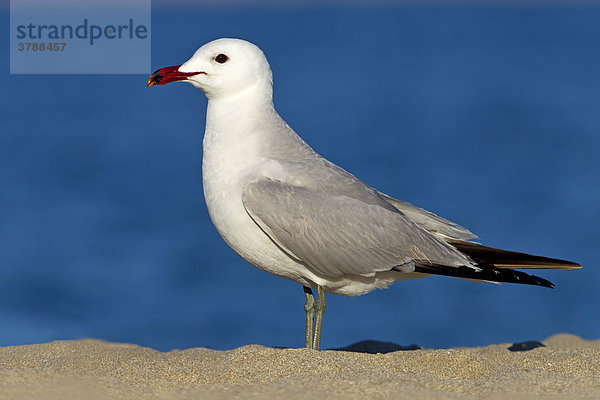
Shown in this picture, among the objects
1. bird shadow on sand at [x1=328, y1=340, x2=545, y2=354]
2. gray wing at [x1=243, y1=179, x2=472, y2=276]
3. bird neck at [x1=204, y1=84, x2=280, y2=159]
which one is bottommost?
bird shadow on sand at [x1=328, y1=340, x2=545, y2=354]

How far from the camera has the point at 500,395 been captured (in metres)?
3.77

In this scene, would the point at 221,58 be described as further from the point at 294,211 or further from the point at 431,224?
the point at 431,224

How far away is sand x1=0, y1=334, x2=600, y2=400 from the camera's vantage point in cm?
377

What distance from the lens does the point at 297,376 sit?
405 cm

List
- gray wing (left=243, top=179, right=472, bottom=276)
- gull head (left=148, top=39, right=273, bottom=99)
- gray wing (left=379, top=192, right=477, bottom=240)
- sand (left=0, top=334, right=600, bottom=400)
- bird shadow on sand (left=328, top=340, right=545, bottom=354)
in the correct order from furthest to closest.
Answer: bird shadow on sand (left=328, top=340, right=545, bottom=354)
gray wing (left=379, top=192, right=477, bottom=240)
gull head (left=148, top=39, right=273, bottom=99)
gray wing (left=243, top=179, right=472, bottom=276)
sand (left=0, top=334, right=600, bottom=400)

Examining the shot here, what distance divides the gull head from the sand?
5.33 ft

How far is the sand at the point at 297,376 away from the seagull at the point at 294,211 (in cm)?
54

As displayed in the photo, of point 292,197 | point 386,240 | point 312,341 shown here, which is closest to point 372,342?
point 312,341

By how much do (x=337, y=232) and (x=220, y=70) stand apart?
1.20m

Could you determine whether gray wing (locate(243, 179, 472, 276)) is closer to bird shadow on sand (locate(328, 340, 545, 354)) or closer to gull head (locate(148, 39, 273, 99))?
gull head (locate(148, 39, 273, 99))

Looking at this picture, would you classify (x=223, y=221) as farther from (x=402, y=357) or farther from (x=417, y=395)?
(x=417, y=395)

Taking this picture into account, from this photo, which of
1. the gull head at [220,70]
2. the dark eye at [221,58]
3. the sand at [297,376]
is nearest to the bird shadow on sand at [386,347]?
the sand at [297,376]

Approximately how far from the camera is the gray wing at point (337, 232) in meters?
4.83

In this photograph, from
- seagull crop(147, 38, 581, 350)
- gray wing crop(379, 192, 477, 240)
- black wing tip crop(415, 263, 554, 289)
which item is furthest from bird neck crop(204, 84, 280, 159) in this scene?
black wing tip crop(415, 263, 554, 289)
